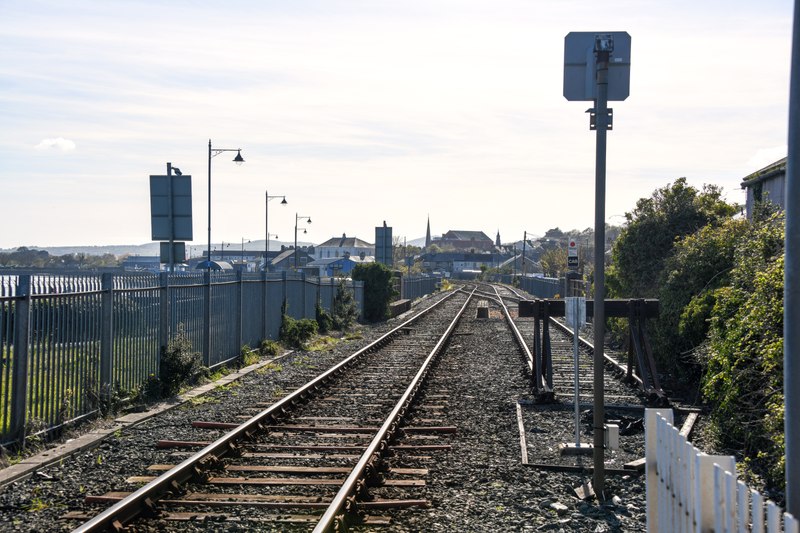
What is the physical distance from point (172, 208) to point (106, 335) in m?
6.40

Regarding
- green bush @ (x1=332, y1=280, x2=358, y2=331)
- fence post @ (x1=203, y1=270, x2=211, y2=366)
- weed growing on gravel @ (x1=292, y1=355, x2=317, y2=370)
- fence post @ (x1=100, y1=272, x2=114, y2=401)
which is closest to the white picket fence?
fence post @ (x1=100, y1=272, x2=114, y2=401)

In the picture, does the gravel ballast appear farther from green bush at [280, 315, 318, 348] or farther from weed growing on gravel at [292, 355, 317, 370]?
green bush at [280, 315, 318, 348]

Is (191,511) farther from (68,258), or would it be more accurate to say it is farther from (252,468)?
(68,258)

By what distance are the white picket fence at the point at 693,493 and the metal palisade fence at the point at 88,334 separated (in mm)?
7816

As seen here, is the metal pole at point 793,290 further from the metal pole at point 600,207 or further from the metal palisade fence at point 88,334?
the metal palisade fence at point 88,334

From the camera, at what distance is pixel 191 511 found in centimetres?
767

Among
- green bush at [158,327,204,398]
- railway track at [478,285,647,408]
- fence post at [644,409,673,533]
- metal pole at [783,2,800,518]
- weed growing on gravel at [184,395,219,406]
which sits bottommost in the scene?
weed growing on gravel at [184,395,219,406]

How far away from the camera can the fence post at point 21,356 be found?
10297 mm

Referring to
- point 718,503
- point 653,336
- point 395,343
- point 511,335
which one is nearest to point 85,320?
point 718,503

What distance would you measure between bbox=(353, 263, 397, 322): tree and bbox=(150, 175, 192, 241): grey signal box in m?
19.6

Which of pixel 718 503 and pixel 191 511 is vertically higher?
pixel 718 503

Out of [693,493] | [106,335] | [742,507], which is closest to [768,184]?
[106,335]

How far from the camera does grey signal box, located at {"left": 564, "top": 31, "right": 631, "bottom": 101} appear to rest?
8508mm

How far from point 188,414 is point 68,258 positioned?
119 metres
